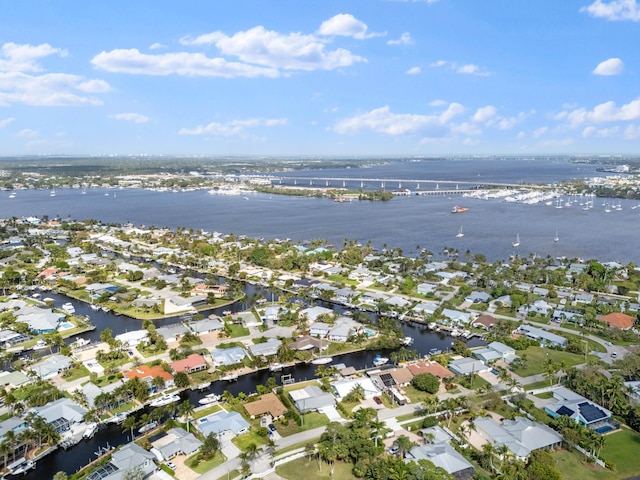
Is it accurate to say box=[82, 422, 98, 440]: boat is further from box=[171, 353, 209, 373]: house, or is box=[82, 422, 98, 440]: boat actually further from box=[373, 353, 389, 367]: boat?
box=[373, 353, 389, 367]: boat

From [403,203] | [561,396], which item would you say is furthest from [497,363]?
[403,203]

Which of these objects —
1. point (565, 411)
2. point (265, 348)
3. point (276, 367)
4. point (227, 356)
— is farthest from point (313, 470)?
point (565, 411)

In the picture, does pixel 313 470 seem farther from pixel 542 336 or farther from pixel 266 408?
pixel 542 336

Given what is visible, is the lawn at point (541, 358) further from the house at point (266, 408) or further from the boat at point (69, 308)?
the boat at point (69, 308)

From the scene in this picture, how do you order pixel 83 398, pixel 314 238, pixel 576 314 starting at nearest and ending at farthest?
pixel 83 398 < pixel 576 314 < pixel 314 238

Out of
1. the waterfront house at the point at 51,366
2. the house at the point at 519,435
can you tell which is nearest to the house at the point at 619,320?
the house at the point at 519,435

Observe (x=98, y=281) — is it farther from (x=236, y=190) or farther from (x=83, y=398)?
(x=236, y=190)
